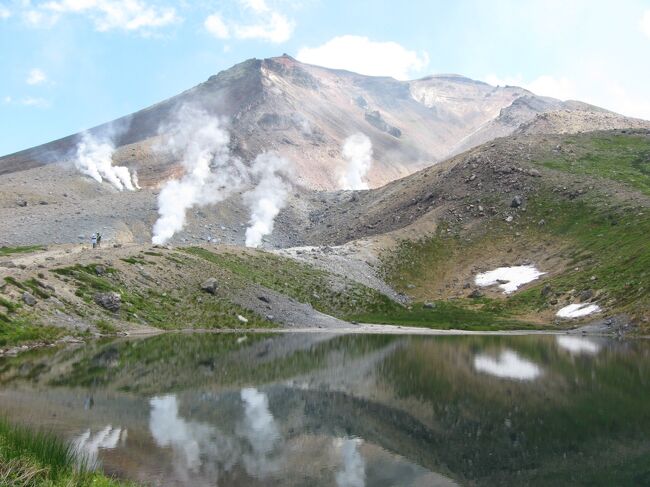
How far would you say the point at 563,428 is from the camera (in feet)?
92.7

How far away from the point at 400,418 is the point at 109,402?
575 inches

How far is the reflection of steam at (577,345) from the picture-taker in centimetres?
6147

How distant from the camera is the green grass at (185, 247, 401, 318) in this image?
10144 cm

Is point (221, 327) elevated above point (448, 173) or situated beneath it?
situated beneath

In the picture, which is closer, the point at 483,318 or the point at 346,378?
the point at 346,378

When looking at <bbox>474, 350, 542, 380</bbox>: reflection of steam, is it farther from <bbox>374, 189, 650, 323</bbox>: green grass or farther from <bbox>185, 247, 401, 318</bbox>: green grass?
<bbox>185, 247, 401, 318</bbox>: green grass

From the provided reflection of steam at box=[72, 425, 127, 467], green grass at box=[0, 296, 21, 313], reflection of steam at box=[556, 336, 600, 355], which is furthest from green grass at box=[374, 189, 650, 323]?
reflection of steam at box=[72, 425, 127, 467]

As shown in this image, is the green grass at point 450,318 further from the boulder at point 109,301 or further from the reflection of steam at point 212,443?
the reflection of steam at point 212,443

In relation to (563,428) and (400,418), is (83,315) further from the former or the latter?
(563,428)

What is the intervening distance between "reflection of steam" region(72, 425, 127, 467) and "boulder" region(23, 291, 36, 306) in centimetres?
3729

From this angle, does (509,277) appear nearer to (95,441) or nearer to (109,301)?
(109,301)

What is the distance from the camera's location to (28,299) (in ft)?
193

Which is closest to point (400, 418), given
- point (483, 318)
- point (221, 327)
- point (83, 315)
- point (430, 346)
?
point (430, 346)

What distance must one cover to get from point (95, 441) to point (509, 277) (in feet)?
362
